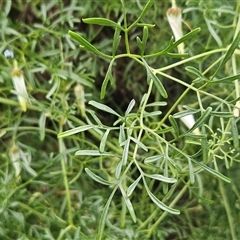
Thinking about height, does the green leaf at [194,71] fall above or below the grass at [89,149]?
above

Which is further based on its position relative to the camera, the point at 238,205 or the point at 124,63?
the point at 124,63

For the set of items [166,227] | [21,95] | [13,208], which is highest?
[21,95]

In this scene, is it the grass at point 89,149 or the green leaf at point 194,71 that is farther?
the grass at point 89,149

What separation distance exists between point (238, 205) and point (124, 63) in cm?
33

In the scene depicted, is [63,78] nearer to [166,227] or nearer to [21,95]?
[21,95]

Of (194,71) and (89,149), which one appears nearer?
(194,71)

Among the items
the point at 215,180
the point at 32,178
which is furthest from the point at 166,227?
the point at 32,178

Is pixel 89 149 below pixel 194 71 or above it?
below

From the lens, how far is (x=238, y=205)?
729 mm

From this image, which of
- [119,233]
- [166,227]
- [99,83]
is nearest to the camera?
[119,233]

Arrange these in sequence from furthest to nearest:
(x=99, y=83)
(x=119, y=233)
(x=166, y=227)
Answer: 1. (x=99, y=83)
2. (x=166, y=227)
3. (x=119, y=233)

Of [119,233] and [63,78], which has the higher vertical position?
[63,78]

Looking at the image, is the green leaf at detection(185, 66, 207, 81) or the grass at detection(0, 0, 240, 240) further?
the grass at detection(0, 0, 240, 240)

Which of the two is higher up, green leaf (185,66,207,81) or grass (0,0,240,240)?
green leaf (185,66,207,81)
